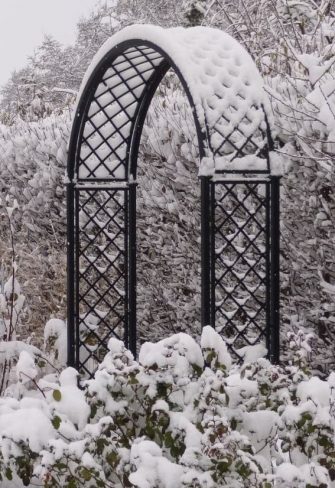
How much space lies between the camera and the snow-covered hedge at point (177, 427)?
2.43 m

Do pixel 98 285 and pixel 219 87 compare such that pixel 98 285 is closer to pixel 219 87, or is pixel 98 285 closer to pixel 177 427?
pixel 219 87

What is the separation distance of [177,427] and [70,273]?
311 cm

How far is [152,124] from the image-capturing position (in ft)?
21.6

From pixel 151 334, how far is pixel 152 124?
6.84 ft

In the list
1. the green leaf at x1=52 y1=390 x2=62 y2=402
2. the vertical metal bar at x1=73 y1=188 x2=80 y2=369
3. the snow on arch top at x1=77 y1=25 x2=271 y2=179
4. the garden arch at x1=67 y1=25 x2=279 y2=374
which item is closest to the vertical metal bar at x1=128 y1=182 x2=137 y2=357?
the garden arch at x1=67 y1=25 x2=279 y2=374

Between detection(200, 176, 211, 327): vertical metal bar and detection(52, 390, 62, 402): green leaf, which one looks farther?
detection(200, 176, 211, 327): vertical metal bar

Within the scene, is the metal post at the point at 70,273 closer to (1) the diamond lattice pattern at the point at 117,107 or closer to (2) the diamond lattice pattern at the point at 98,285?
(2) the diamond lattice pattern at the point at 98,285

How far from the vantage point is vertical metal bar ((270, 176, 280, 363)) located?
4367 mm

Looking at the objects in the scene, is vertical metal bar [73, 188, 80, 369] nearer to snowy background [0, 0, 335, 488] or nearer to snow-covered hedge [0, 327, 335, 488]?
snowy background [0, 0, 335, 488]

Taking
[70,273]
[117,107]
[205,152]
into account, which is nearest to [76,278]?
[70,273]

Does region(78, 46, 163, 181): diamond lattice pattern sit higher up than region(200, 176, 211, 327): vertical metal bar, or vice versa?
region(78, 46, 163, 181): diamond lattice pattern

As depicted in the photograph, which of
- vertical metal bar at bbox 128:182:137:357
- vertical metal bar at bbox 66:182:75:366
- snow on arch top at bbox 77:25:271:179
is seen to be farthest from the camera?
vertical metal bar at bbox 128:182:137:357

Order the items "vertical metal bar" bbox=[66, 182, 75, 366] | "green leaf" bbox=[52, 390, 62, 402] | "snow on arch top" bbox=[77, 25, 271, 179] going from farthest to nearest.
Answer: "vertical metal bar" bbox=[66, 182, 75, 366] → "snow on arch top" bbox=[77, 25, 271, 179] → "green leaf" bbox=[52, 390, 62, 402]

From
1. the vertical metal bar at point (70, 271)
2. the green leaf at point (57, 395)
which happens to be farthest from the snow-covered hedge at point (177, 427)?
the vertical metal bar at point (70, 271)
